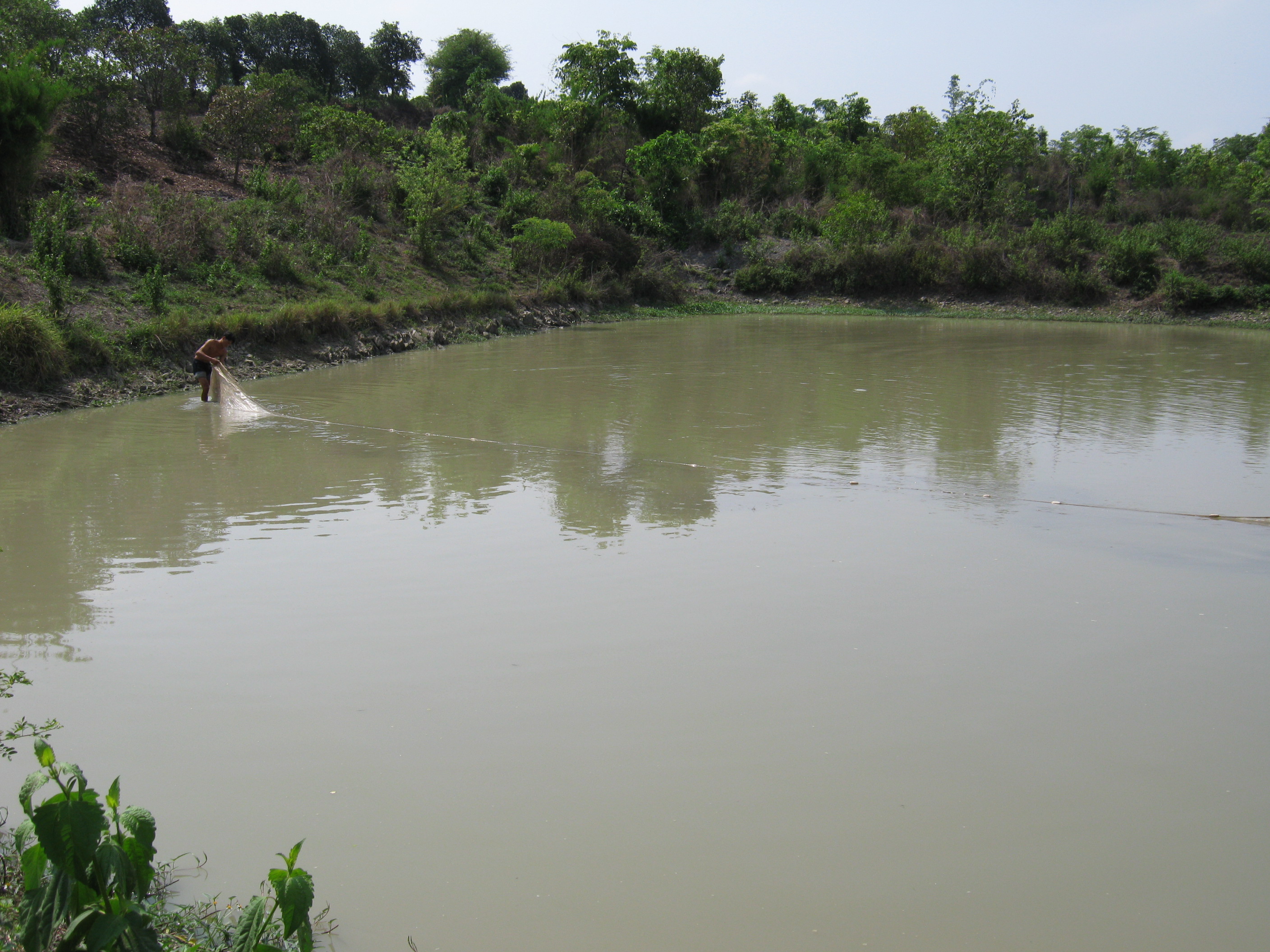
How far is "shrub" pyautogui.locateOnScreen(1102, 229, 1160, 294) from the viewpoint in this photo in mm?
33281

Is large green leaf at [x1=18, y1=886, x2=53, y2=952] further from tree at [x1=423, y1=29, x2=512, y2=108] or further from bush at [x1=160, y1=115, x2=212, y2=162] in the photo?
tree at [x1=423, y1=29, x2=512, y2=108]

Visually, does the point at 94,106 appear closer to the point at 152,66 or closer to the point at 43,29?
the point at 152,66

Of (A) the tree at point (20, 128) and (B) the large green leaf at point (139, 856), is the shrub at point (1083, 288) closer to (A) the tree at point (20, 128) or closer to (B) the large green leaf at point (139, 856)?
(A) the tree at point (20, 128)

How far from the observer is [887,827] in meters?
3.54

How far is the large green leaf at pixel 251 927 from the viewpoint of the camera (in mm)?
2047

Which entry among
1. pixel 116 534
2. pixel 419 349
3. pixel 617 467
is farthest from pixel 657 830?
pixel 419 349

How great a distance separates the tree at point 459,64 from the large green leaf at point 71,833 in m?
54.9

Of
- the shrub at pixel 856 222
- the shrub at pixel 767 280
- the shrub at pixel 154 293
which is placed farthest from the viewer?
the shrub at pixel 767 280

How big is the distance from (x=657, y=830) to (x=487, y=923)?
0.73 metres

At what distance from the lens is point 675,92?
151 ft

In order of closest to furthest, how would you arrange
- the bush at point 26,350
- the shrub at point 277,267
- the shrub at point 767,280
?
the bush at point 26,350 → the shrub at point 277,267 → the shrub at point 767,280

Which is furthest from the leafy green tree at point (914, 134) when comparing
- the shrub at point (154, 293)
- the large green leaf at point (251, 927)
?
the large green leaf at point (251, 927)

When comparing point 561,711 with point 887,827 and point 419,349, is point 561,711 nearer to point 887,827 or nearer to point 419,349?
point 887,827

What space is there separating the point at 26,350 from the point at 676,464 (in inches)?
350
